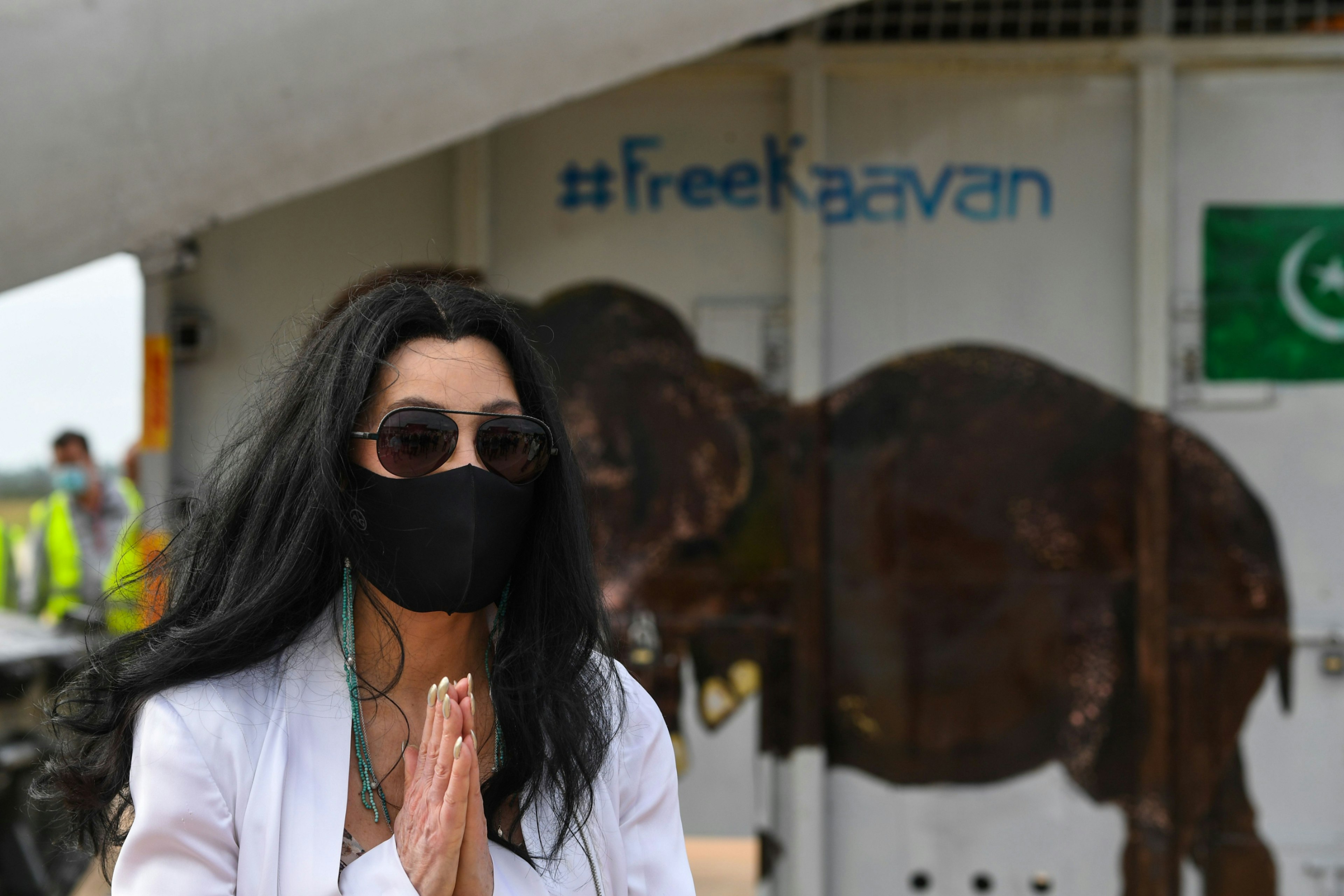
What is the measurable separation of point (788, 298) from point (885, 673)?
3.65 feet

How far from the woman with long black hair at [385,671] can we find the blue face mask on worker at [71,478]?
5.44 metres

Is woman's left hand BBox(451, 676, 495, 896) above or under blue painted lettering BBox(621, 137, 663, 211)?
under

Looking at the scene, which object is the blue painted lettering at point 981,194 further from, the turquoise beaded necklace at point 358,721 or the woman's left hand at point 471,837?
the woman's left hand at point 471,837

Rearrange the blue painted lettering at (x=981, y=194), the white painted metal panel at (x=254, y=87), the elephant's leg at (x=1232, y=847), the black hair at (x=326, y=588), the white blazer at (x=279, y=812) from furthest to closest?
the blue painted lettering at (x=981, y=194), the elephant's leg at (x=1232, y=847), the white painted metal panel at (x=254, y=87), the black hair at (x=326, y=588), the white blazer at (x=279, y=812)

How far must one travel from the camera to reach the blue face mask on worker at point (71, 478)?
6.29m

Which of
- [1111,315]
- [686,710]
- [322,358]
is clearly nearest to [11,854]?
[686,710]

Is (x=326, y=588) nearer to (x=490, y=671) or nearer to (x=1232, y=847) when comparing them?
(x=490, y=671)

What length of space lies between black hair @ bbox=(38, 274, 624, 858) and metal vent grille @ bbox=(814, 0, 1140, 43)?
7.07 feet

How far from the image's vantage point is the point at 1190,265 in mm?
3248

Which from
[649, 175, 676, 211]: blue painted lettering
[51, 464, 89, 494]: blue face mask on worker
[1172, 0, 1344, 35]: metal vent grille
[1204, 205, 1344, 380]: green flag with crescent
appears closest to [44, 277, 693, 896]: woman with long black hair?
[649, 175, 676, 211]: blue painted lettering

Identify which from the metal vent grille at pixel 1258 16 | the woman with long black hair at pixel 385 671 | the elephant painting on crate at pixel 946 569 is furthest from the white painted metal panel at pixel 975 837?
the metal vent grille at pixel 1258 16

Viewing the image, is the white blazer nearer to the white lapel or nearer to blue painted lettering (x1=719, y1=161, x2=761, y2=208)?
the white lapel

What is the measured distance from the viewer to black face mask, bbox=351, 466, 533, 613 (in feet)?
4.41

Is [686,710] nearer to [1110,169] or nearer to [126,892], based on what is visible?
[1110,169]
